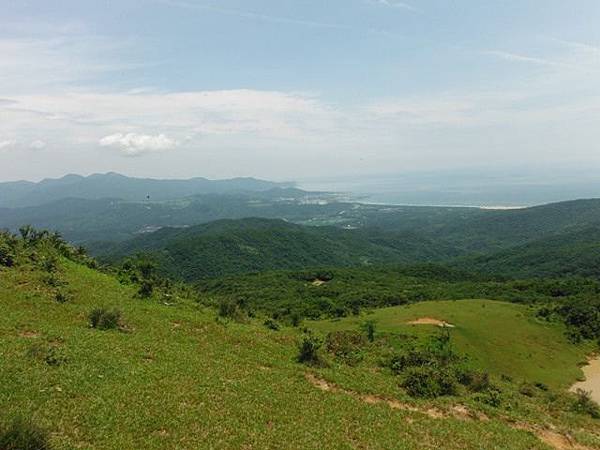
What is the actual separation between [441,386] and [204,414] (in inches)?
455

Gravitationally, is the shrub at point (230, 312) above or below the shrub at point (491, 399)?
above

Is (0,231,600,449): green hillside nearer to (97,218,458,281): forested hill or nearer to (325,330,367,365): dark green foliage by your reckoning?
(325,330,367,365): dark green foliage

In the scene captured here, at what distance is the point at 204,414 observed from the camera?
1278 centimetres

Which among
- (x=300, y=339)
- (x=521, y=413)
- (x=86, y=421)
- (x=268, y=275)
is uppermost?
A: (x=86, y=421)

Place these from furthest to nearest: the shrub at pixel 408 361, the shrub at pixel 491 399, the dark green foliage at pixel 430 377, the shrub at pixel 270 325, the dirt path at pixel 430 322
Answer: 1. the dirt path at pixel 430 322
2. the shrub at pixel 270 325
3. the shrub at pixel 408 361
4. the shrub at pixel 491 399
5. the dark green foliage at pixel 430 377

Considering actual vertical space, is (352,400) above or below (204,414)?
below

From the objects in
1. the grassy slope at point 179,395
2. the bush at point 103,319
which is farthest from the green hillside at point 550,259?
the bush at point 103,319

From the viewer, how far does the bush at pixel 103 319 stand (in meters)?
19.5

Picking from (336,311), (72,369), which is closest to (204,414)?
(72,369)

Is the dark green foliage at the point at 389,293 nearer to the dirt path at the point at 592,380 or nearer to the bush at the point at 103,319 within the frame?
the dirt path at the point at 592,380

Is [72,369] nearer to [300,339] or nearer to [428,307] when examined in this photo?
[300,339]

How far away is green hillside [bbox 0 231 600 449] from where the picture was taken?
1176 cm

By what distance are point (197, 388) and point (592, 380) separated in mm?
37150

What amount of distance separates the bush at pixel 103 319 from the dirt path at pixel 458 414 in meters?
8.92
